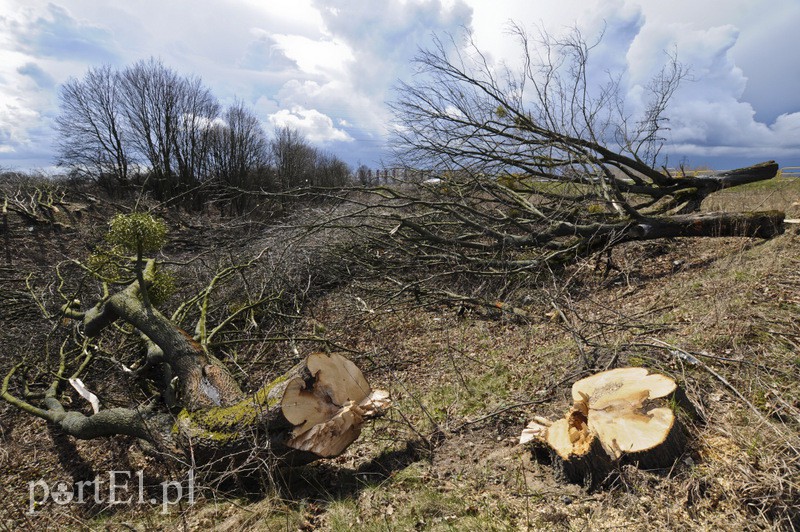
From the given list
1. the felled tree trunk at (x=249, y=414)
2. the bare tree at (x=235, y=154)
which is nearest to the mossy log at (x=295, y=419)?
the felled tree trunk at (x=249, y=414)

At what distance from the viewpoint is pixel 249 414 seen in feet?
11.8

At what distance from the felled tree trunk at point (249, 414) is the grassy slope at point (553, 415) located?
357 mm

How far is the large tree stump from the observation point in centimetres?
254

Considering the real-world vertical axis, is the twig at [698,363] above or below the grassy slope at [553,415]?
above

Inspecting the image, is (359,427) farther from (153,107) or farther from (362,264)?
(153,107)

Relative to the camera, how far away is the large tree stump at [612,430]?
2.54 m

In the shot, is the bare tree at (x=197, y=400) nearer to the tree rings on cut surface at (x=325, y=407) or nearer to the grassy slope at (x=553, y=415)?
the tree rings on cut surface at (x=325, y=407)

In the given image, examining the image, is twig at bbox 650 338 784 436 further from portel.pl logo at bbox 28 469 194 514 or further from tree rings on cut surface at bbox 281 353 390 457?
portel.pl logo at bbox 28 469 194 514

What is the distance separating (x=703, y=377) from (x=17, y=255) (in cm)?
1609

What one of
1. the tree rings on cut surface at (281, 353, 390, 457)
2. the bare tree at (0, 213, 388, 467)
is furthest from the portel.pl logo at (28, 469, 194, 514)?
the tree rings on cut surface at (281, 353, 390, 457)

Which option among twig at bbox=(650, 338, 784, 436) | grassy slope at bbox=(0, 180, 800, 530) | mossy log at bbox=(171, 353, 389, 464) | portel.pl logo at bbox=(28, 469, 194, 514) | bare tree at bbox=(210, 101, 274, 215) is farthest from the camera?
bare tree at bbox=(210, 101, 274, 215)

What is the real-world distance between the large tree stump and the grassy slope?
0.35ft

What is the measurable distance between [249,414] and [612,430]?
277 centimetres

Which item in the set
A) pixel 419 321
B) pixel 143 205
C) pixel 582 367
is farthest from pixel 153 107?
pixel 582 367
